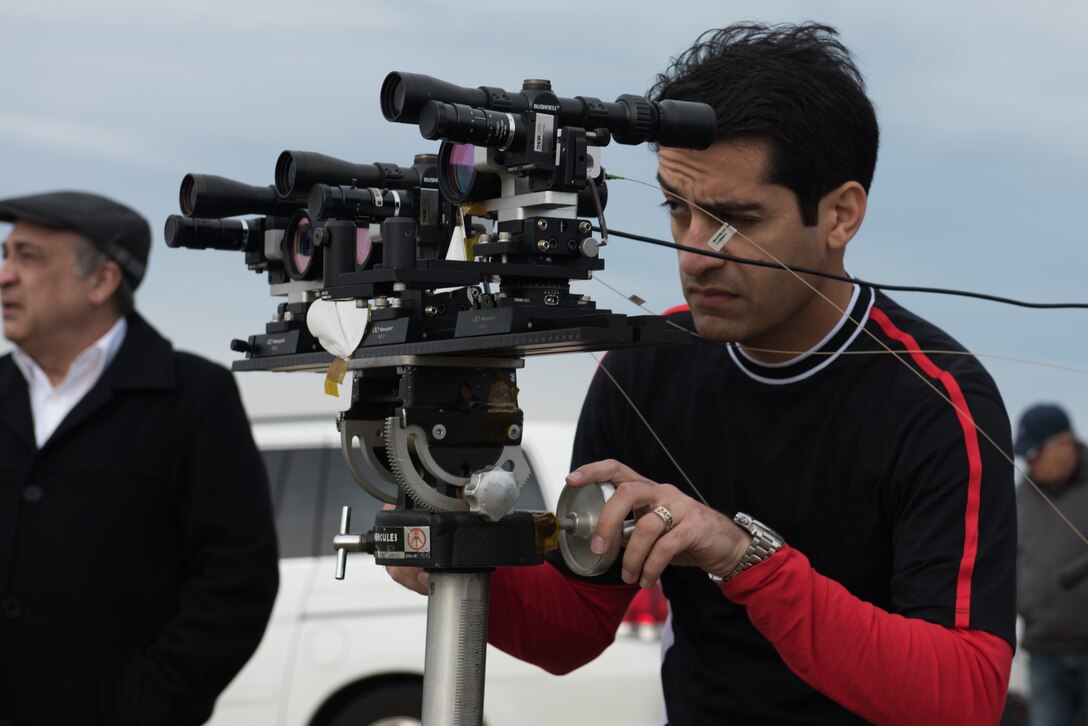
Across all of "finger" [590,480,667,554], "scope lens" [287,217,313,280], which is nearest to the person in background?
"scope lens" [287,217,313,280]

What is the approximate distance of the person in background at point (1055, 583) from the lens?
6.99 metres

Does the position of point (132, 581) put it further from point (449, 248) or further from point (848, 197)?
point (848, 197)

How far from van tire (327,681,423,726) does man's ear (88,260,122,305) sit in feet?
12.0

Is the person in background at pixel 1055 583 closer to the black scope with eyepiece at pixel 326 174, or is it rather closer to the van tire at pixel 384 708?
the van tire at pixel 384 708

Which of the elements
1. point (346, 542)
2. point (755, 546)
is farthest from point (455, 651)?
point (755, 546)

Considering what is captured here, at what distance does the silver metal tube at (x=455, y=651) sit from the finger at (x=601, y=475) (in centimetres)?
22

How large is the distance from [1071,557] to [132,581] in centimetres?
514

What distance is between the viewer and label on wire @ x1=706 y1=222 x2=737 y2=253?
2.77 metres

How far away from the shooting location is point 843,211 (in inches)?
118

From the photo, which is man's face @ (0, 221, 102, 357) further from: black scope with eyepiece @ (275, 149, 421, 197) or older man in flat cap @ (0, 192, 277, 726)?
black scope with eyepiece @ (275, 149, 421, 197)

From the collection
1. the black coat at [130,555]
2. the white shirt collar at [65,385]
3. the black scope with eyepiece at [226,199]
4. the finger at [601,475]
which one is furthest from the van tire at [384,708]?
the finger at [601,475]

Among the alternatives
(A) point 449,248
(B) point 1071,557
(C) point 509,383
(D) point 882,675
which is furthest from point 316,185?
(B) point 1071,557

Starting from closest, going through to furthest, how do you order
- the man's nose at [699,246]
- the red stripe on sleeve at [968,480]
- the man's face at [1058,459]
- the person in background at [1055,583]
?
the red stripe on sleeve at [968,480]
the man's nose at [699,246]
the person in background at [1055,583]
the man's face at [1058,459]

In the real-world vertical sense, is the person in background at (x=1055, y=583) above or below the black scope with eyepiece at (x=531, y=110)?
below
